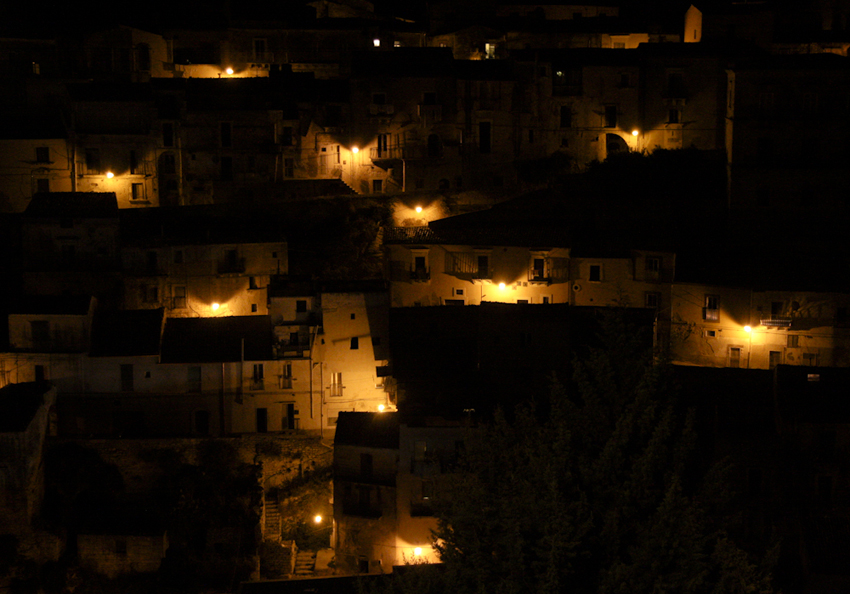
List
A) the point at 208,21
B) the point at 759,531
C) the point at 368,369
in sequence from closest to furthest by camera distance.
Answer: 1. the point at 759,531
2. the point at 368,369
3. the point at 208,21

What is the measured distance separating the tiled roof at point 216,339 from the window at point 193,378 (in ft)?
0.70

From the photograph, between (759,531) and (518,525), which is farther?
(759,531)

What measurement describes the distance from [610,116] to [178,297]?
17669 mm

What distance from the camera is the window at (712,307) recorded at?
33594mm

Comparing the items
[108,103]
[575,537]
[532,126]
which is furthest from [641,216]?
[575,537]

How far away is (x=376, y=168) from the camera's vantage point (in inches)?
1673

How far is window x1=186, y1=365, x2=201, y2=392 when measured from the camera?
3216 cm

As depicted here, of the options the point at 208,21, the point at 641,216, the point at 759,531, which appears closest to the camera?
the point at 759,531

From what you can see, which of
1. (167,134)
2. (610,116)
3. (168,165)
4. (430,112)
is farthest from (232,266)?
(610,116)

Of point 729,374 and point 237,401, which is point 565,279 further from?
point 237,401

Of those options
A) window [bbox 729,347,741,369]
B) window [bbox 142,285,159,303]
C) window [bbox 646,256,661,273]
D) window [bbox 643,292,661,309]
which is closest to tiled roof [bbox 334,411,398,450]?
window [bbox 142,285,159,303]

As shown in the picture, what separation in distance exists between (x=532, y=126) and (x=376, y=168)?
20.3 ft

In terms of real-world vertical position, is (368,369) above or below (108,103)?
below

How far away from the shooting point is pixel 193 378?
106 ft
